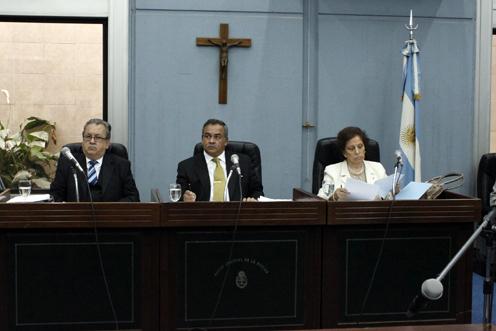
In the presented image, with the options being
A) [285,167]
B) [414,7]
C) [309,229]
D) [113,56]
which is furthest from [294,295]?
[414,7]

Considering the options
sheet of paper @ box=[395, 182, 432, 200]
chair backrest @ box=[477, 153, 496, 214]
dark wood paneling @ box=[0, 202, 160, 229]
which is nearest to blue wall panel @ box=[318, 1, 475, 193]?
chair backrest @ box=[477, 153, 496, 214]

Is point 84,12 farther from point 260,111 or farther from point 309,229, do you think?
point 309,229

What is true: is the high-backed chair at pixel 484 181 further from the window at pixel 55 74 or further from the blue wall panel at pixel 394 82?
the window at pixel 55 74

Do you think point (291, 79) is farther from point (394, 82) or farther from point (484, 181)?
point (484, 181)

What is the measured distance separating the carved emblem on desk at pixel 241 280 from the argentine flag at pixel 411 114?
2.72 metres

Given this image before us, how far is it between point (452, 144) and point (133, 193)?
10.6 ft

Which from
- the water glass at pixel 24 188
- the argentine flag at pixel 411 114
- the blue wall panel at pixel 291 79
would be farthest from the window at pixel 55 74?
the argentine flag at pixel 411 114

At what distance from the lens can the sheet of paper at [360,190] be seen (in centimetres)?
393

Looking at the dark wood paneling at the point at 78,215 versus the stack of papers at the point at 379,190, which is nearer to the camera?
the dark wood paneling at the point at 78,215

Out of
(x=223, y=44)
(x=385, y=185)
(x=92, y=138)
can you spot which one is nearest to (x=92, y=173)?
(x=92, y=138)

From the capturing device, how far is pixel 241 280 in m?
3.76

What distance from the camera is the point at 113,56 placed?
6145mm

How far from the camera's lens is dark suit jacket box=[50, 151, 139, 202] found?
14.6ft

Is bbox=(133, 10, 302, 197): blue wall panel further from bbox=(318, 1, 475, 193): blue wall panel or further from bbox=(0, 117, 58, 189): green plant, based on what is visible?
bbox=(0, 117, 58, 189): green plant
